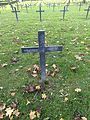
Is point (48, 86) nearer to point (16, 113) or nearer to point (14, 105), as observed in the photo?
point (14, 105)

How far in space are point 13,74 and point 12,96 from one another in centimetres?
99

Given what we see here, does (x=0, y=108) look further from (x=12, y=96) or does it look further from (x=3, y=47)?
(x=3, y=47)

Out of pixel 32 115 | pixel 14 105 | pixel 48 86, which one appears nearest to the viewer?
pixel 32 115

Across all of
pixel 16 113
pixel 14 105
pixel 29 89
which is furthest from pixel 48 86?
pixel 16 113

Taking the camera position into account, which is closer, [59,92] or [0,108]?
[0,108]

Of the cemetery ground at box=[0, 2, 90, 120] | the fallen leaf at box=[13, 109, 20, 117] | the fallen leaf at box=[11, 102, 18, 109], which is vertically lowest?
the fallen leaf at box=[13, 109, 20, 117]

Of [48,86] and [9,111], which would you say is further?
[48,86]

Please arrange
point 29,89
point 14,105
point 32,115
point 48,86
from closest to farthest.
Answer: point 32,115, point 14,105, point 29,89, point 48,86

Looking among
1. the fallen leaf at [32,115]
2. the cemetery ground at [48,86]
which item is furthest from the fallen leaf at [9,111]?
the fallen leaf at [32,115]

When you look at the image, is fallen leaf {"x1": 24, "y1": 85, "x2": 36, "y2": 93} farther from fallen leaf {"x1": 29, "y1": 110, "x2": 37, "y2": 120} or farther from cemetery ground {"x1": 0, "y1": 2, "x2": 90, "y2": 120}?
fallen leaf {"x1": 29, "y1": 110, "x2": 37, "y2": 120}

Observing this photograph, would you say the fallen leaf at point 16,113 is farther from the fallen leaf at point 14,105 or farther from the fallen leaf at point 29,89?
the fallen leaf at point 29,89

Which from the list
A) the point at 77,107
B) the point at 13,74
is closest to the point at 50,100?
the point at 77,107

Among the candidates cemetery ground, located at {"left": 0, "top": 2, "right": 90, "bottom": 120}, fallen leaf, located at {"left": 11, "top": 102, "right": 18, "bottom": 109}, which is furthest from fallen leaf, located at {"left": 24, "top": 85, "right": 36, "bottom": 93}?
fallen leaf, located at {"left": 11, "top": 102, "right": 18, "bottom": 109}

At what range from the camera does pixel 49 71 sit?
5.70 m
